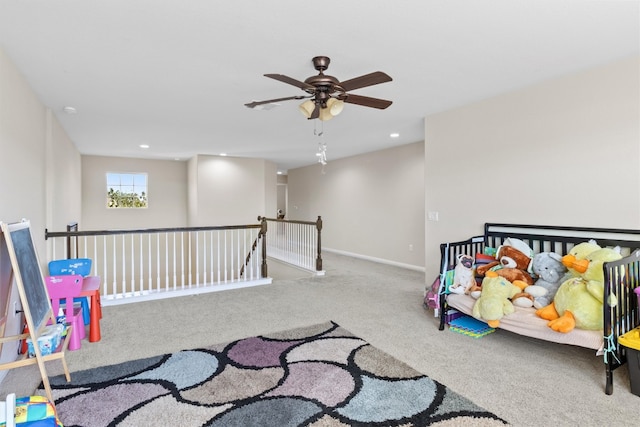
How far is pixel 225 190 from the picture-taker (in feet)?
27.3

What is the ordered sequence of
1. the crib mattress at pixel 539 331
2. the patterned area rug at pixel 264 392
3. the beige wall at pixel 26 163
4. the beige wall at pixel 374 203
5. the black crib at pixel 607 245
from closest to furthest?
the patterned area rug at pixel 264 392
the black crib at pixel 607 245
the crib mattress at pixel 539 331
the beige wall at pixel 26 163
the beige wall at pixel 374 203

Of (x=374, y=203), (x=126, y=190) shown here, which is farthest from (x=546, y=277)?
(x=126, y=190)

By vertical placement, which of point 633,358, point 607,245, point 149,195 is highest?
point 149,195

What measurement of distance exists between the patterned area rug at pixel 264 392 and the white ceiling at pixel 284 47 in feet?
7.84

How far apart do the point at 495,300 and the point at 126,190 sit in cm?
887

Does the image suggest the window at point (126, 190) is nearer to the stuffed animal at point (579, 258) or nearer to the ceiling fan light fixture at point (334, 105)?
the ceiling fan light fixture at point (334, 105)

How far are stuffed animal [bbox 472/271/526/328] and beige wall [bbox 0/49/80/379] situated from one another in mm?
3579

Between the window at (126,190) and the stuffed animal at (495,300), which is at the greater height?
the window at (126,190)

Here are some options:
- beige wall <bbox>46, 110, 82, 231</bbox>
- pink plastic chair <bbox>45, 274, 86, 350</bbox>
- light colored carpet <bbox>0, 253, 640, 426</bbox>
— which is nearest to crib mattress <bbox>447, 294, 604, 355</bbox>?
light colored carpet <bbox>0, 253, 640, 426</bbox>

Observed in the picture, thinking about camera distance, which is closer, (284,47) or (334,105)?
(284,47)

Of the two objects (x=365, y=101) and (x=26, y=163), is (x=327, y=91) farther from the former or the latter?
(x=26, y=163)

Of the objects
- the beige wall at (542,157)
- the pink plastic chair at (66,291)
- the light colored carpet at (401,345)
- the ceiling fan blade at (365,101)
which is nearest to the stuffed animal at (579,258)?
the beige wall at (542,157)

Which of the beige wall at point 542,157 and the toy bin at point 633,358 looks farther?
the beige wall at point 542,157

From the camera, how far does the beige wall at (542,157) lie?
2900 mm
